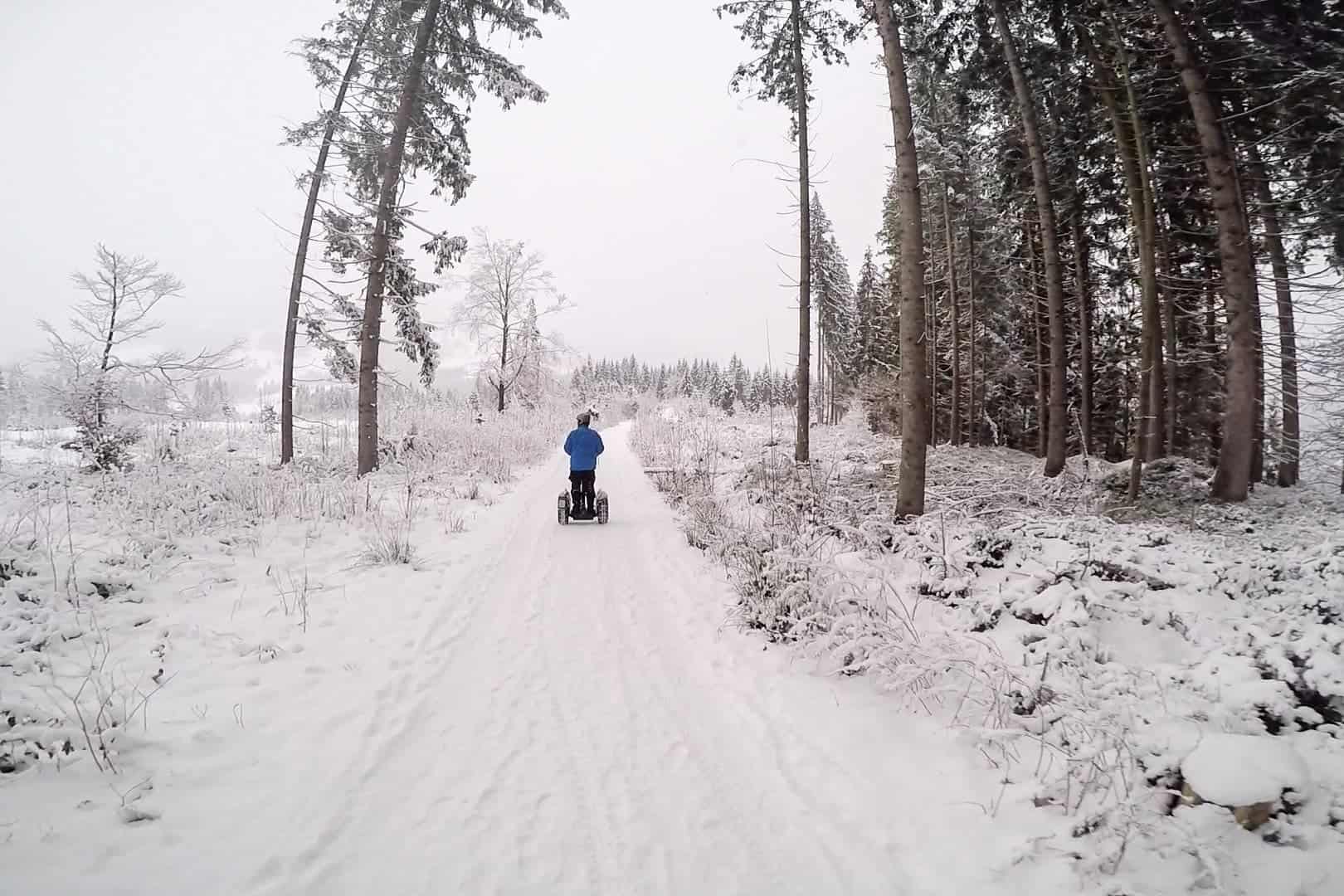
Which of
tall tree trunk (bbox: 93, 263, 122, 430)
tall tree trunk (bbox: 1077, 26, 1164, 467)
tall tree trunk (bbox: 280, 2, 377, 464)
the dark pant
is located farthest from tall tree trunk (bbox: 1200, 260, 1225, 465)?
tall tree trunk (bbox: 93, 263, 122, 430)

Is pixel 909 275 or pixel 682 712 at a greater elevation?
pixel 909 275

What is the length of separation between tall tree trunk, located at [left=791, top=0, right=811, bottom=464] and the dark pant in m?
5.60

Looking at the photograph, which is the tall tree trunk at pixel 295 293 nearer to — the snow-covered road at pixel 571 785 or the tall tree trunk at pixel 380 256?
the tall tree trunk at pixel 380 256

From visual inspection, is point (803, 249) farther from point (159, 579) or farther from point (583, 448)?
point (159, 579)

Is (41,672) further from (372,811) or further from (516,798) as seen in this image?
(516,798)

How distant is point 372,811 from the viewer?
8.07 ft

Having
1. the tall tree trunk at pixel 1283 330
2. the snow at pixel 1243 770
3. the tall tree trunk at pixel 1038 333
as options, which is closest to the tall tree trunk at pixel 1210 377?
the tall tree trunk at pixel 1283 330

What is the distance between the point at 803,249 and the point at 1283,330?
9.96 metres

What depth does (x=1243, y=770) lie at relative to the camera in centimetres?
213

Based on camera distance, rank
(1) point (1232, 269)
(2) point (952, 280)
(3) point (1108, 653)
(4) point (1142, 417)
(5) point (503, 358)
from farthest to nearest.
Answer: (5) point (503, 358) < (2) point (952, 280) < (4) point (1142, 417) < (1) point (1232, 269) < (3) point (1108, 653)

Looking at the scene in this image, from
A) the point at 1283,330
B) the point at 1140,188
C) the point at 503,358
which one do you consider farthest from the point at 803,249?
the point at 503,358

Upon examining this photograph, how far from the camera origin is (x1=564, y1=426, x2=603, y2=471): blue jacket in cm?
884

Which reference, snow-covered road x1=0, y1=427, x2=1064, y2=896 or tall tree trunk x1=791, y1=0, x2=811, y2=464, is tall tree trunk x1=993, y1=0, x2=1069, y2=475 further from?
snow-covered road x1=0, y1=427, x2=1064, y2=896

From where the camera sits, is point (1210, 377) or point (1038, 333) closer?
point (1210, 377)
